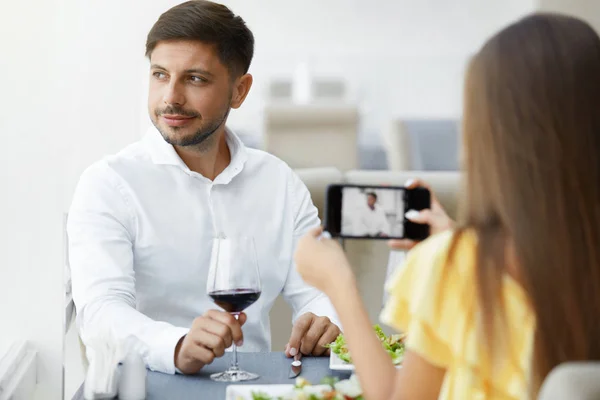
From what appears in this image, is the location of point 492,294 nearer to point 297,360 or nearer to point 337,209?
point 337,209

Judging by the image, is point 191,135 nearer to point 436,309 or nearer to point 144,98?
point 436,309

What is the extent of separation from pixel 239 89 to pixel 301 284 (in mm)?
517

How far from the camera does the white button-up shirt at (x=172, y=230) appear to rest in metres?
1.72

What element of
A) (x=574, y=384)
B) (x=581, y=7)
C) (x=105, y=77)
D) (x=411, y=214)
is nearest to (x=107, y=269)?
(x=411, y=214)

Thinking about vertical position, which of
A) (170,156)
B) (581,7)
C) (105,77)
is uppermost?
(581,7)

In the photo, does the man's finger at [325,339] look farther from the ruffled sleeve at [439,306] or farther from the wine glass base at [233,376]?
the ruffled sleeve at [439,306]

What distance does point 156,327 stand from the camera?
60.7 inches

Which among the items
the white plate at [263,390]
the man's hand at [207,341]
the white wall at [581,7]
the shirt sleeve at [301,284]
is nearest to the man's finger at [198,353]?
the man's hand at [207,341]

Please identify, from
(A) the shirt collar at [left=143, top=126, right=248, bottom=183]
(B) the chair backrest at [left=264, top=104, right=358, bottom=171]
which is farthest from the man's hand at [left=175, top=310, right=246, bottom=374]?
(B) the chair backrest at [left=264, top=104, right=358, bottom=171]

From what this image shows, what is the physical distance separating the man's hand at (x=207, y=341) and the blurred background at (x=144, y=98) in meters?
0.75

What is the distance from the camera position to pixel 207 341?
4.47ft

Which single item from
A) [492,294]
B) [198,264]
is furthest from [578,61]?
[198,264]

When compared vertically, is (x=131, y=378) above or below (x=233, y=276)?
below

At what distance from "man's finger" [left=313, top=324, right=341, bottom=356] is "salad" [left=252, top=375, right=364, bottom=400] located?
11.7 inches
